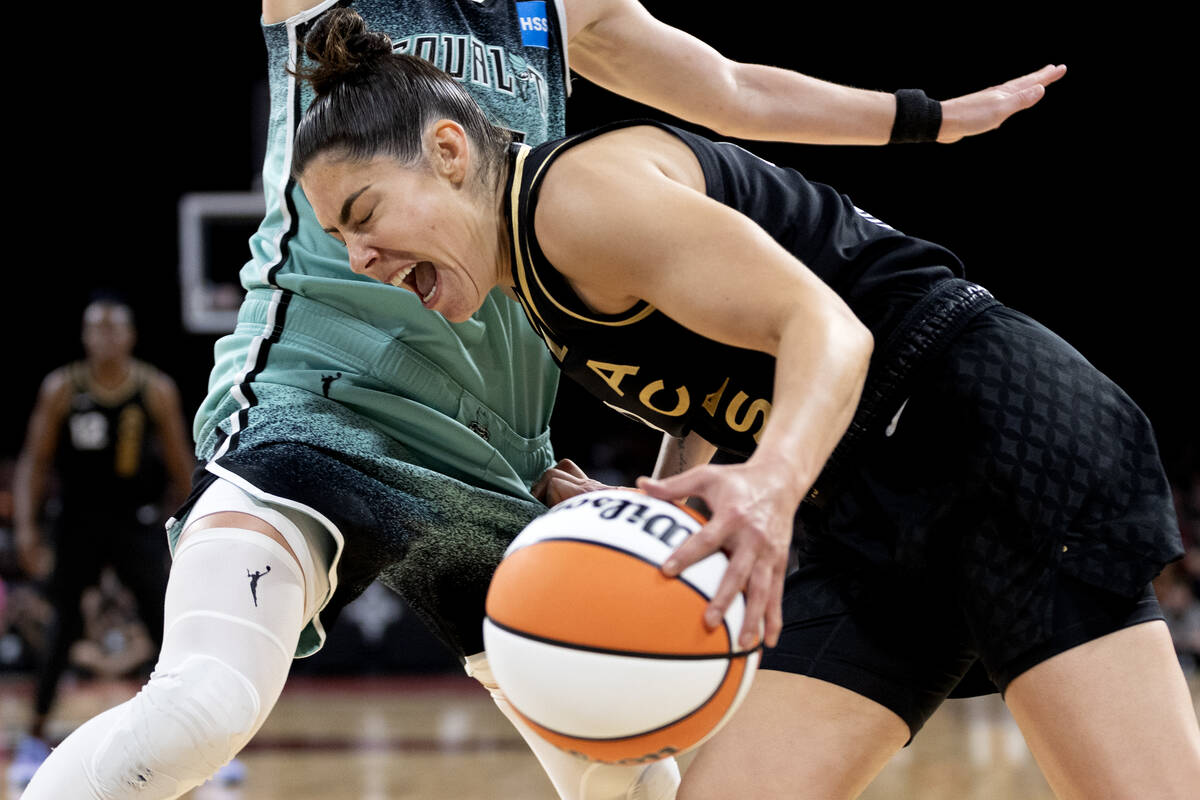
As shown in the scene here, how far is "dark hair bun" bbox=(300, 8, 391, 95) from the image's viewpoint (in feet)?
6.70

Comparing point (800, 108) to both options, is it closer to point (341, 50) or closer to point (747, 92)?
point (747, 92)

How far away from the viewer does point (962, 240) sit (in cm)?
1116

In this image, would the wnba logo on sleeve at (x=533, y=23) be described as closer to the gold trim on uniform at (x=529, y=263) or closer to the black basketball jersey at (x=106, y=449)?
the gold trim on uniform at (x=529, y=263)

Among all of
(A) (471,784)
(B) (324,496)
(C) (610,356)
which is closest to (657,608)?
(C) (610,356)

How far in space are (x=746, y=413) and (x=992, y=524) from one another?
42cm

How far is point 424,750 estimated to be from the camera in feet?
19.3

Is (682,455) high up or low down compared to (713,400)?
down

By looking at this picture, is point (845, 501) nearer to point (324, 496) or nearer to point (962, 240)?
point (324, 496)

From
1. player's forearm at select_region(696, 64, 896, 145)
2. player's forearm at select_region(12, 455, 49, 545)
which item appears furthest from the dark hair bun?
player's forearm at select_region(12, 455, 49, 545)

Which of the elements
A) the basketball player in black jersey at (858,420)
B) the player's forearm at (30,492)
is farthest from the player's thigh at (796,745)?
the player's forearm at (30,492)

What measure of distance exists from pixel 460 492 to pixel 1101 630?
1217mm

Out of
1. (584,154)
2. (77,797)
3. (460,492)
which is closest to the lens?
(584,154)

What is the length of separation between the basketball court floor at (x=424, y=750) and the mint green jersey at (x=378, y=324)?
2.34 metres

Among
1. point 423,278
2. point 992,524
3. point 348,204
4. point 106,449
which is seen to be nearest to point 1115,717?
point 992,524
